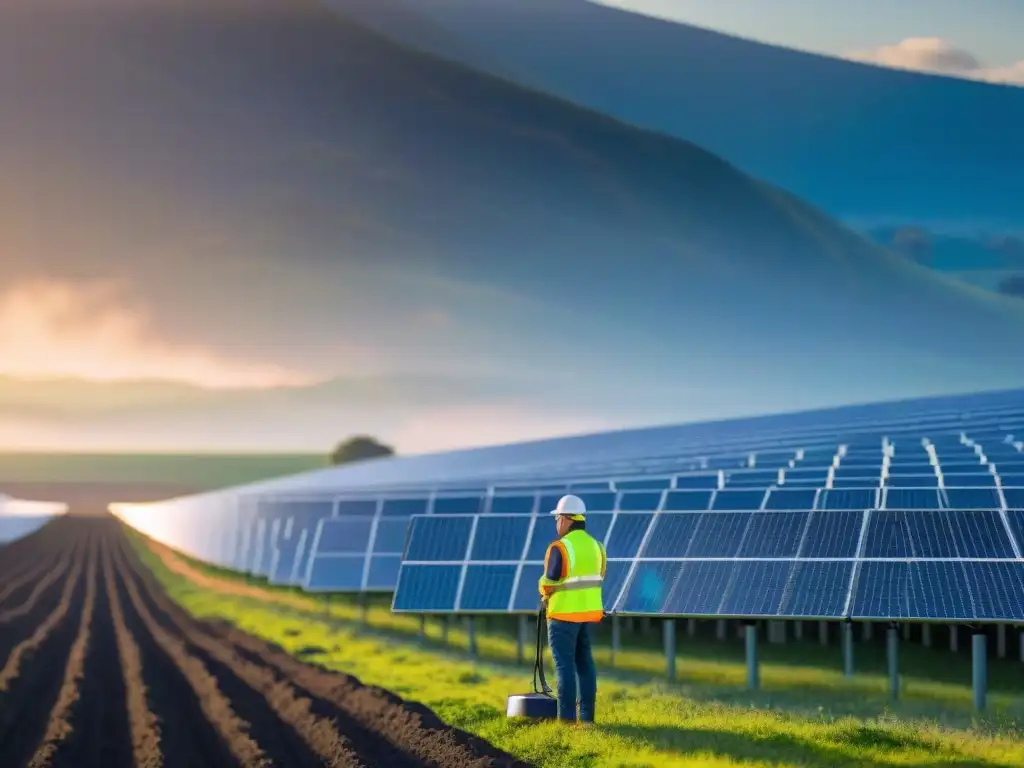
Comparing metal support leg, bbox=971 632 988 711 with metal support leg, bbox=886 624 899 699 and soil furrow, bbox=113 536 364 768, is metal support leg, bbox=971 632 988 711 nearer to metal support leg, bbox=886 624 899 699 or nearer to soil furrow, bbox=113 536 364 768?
metal support leg, bbox=886 624 899 699

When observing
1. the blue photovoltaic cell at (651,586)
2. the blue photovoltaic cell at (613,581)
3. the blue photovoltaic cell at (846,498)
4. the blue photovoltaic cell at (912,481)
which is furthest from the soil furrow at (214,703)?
the blue photovoltaic cell at (912,481)

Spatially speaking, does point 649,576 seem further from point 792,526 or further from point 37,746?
point 37,746

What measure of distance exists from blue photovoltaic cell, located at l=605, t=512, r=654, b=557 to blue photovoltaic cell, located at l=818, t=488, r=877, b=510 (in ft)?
19.2

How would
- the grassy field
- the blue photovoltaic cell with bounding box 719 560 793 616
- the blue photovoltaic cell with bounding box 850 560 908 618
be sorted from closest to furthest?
the grassy field
the blue photovoltaic cell with bounding box 850 560 908 618
the blue photovoltaic cell with bounding box 719 560 793 616

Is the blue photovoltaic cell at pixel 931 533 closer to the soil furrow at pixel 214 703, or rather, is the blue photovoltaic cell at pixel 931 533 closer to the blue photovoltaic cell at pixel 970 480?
the soil furrow at pixel 214 703

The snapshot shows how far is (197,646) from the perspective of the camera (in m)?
32.3

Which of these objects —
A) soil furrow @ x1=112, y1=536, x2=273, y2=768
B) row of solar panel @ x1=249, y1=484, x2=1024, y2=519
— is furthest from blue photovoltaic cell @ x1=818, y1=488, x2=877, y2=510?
soil furrow @ x1=112, y1=536, x2=273, y2=768

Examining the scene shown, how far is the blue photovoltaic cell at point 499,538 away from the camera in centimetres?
2681

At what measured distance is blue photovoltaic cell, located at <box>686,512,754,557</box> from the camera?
22.8 m

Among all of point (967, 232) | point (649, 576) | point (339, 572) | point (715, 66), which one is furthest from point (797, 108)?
point (649, 576)

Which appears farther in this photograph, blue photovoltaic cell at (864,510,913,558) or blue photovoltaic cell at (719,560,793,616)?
blue photovoltaic cell at (864,510,913,558)

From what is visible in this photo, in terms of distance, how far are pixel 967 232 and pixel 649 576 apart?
527ft

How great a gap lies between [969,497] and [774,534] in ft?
29.3

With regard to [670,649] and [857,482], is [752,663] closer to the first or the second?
[670,649]
